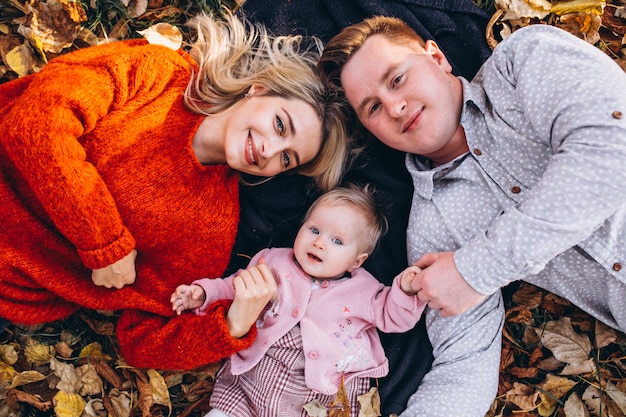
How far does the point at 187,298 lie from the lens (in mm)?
2975

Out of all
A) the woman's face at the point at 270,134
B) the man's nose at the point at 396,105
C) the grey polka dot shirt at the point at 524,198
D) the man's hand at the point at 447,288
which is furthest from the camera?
the woman's face at the point at 270,134

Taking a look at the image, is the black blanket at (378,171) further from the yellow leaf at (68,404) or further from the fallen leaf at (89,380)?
the yellow leaf at (68,404)

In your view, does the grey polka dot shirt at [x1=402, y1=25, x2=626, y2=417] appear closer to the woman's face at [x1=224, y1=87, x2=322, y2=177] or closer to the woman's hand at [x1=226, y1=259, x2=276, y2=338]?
the woman's face at [x1=224, y1=87, x2=322, y2=177]

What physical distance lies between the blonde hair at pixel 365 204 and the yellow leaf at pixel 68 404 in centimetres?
167

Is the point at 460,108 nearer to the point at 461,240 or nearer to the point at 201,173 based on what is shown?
the point at 461,240

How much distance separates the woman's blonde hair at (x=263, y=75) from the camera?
3145mm

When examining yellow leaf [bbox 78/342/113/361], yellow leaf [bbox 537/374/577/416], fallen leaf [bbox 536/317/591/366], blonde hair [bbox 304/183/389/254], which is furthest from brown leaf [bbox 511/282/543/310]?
yellow leaf [bbox 78/342/113/361]

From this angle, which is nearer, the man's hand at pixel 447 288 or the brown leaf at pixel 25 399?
the man's hand at pixel 447 288

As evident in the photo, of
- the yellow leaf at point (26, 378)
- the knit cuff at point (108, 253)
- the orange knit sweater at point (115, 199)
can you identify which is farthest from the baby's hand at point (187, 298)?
the yellow leaf at point (26, 378)

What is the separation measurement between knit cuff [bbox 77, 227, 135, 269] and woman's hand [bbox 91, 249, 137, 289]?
10cm

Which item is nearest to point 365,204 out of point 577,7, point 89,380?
point 577,7

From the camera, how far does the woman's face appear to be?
9.48 feet

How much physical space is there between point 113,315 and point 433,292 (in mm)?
1943

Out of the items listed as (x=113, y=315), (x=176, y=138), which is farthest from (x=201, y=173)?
(x=113, y=315)
